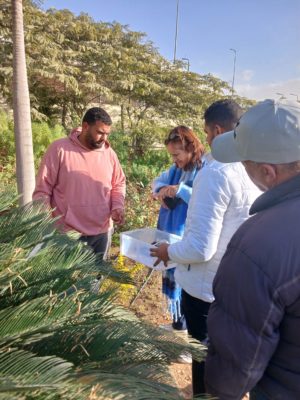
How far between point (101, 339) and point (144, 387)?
1.13 ft

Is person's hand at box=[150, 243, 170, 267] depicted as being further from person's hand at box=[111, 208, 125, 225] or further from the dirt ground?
the dirt ground

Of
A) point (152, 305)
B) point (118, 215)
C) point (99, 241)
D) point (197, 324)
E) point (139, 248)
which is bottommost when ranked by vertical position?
point (152, 305)

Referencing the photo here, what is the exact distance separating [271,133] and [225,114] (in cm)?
96

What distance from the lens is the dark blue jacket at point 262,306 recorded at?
3.45 feet

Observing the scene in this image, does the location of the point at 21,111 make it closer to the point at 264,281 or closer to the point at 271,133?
the point at 271,133

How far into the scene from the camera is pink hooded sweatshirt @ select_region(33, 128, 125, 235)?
9.72 ft

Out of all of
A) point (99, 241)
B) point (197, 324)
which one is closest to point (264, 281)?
point (197, 324)

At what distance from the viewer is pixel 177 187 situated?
2906 millimetres

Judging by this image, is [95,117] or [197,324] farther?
[95,117]

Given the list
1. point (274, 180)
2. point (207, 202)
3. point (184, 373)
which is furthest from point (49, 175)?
point (274, 180)

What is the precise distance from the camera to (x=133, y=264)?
4.83 meters

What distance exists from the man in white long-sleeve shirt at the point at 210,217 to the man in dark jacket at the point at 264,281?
643mm

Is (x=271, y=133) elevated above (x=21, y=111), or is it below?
below

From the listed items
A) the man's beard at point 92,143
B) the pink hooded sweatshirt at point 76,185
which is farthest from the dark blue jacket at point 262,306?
the man's beard at point 92,143
